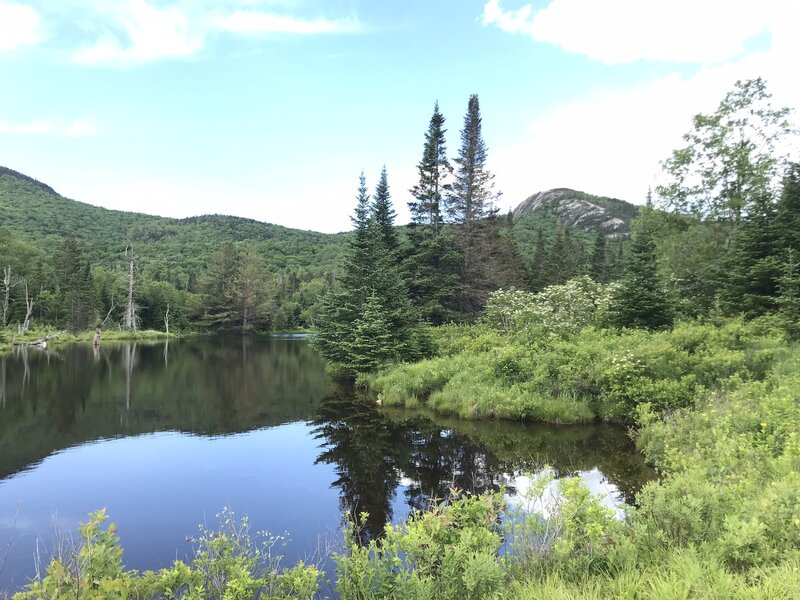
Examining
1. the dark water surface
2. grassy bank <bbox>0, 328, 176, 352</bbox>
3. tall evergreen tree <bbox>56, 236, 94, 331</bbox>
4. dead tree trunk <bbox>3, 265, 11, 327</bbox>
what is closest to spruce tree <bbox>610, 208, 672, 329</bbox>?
the dark water surface

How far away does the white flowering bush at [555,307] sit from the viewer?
74.2 feet

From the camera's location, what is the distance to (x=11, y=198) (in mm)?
122500

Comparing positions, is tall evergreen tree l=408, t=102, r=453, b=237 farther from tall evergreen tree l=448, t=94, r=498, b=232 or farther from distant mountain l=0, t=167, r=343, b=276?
distant mountain l=0, t=167, r=343, b=276

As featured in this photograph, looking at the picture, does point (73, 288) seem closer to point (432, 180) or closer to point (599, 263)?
point (432, 180)

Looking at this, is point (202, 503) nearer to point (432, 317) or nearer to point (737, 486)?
point (737, 486)

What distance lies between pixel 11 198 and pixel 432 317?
144453 mm

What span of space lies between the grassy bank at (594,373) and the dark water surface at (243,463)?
0.92 m

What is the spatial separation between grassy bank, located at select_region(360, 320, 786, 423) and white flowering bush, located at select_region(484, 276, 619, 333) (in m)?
2.10

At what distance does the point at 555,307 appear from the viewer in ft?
80.8

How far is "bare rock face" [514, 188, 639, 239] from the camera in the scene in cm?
12888

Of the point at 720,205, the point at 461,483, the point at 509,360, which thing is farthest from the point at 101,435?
the point at 720,205

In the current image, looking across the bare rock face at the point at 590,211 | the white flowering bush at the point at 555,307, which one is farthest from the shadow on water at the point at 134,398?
the bare rock face at the point at 590,211

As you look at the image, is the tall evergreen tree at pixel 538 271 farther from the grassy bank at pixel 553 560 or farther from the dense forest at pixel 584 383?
the grassy bank at pixel 553 560

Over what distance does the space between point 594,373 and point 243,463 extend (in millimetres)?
11939
